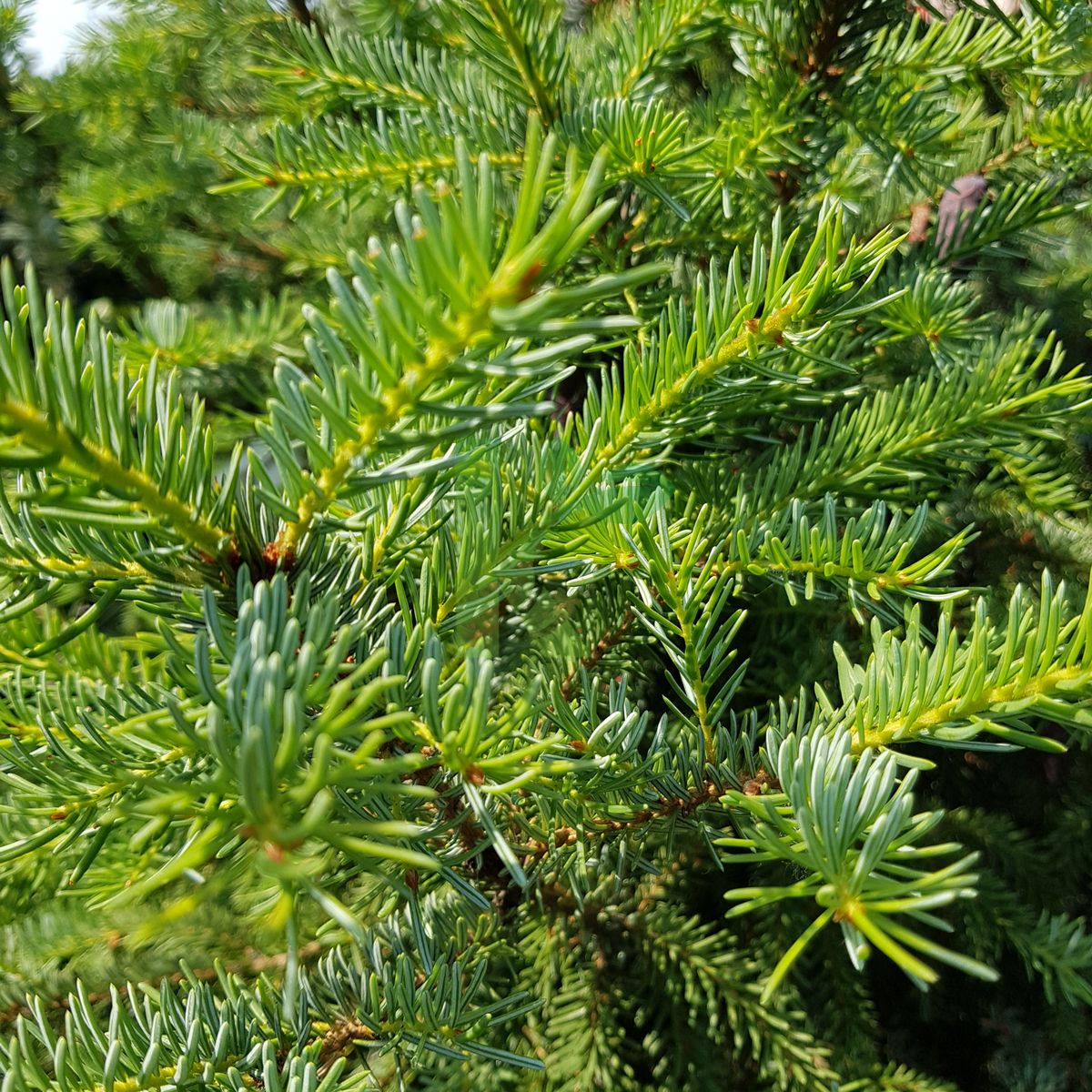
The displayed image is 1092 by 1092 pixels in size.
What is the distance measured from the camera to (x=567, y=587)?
0.37 meters

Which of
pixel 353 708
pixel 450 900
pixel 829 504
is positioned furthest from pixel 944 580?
pixel 353 708

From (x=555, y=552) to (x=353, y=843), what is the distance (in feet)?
0.61

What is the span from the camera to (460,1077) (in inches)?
16.3

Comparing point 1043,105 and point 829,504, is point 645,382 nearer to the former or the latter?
point 829,504

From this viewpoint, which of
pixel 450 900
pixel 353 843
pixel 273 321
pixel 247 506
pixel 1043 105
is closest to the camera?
pixel 353 843

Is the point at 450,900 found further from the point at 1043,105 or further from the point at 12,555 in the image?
the point at 1043,105

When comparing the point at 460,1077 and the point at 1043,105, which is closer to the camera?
the point at 460,1077

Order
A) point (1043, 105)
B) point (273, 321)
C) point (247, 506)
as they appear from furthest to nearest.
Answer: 1. point (273, 321)
2. point (1043, 105)
3. point (247, 506)

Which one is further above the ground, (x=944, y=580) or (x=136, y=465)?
(x=136, y=465)

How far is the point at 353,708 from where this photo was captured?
0.17 metres

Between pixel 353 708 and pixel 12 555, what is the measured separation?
0.52ft

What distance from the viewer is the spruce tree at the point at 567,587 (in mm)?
189

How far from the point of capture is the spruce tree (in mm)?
Answer: 189

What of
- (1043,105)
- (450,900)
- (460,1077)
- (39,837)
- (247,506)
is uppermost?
(1043,105)
